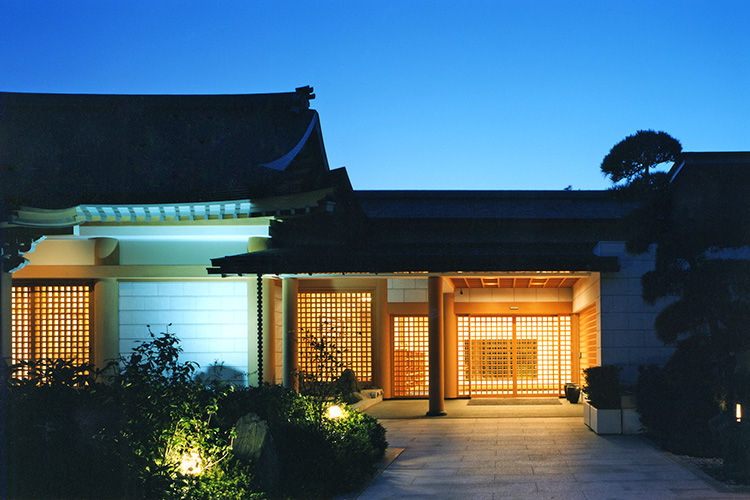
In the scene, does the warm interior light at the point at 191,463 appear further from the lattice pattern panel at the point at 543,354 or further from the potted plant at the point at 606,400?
the lattice pattern panel at the point at 543,354

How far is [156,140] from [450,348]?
1155 cm

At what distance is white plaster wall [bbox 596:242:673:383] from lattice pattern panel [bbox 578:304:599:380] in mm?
1912

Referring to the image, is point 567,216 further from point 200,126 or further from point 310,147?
point 200,126

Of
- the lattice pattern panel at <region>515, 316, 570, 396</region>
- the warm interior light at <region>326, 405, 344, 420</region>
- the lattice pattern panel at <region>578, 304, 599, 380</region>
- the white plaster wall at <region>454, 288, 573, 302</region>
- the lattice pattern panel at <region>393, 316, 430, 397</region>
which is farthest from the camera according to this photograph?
the lattice pattern panel at <region>515, 316, 570, 396</region>

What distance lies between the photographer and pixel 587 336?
67.7ft

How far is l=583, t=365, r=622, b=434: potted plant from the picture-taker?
1489 cm

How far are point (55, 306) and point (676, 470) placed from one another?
12341mm

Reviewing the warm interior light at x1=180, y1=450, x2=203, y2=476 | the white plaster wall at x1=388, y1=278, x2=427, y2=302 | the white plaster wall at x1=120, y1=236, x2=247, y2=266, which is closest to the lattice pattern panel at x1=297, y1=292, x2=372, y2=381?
the white plaster wall at x1=388, y1=278, x2=427, y2=302

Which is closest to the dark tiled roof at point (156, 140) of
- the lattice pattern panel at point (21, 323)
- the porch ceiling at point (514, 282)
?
the lattice pattern panel at point (21, 323)

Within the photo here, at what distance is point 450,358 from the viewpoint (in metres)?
23.5

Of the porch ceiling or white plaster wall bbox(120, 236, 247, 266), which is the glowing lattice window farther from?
the porch ceiling

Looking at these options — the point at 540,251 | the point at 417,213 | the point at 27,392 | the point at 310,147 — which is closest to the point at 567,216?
the point at 540,251

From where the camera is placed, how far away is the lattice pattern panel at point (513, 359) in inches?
942

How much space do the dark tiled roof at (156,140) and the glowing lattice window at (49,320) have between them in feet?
7.55
